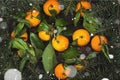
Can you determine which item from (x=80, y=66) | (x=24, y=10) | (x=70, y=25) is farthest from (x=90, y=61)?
(x=24, y=10)

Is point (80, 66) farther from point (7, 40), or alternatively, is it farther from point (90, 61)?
point (7, 40)

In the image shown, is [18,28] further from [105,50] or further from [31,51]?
[105,50]

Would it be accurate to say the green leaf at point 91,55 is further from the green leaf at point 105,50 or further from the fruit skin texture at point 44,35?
the fruit skin texture at point 44,35

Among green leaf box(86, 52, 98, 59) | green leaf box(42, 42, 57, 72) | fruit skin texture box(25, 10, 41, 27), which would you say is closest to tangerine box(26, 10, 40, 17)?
fruit skin texture box(25, 10, 41, 27)

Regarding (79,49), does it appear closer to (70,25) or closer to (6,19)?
(70,25)

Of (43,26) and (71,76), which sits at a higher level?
(43,26)
